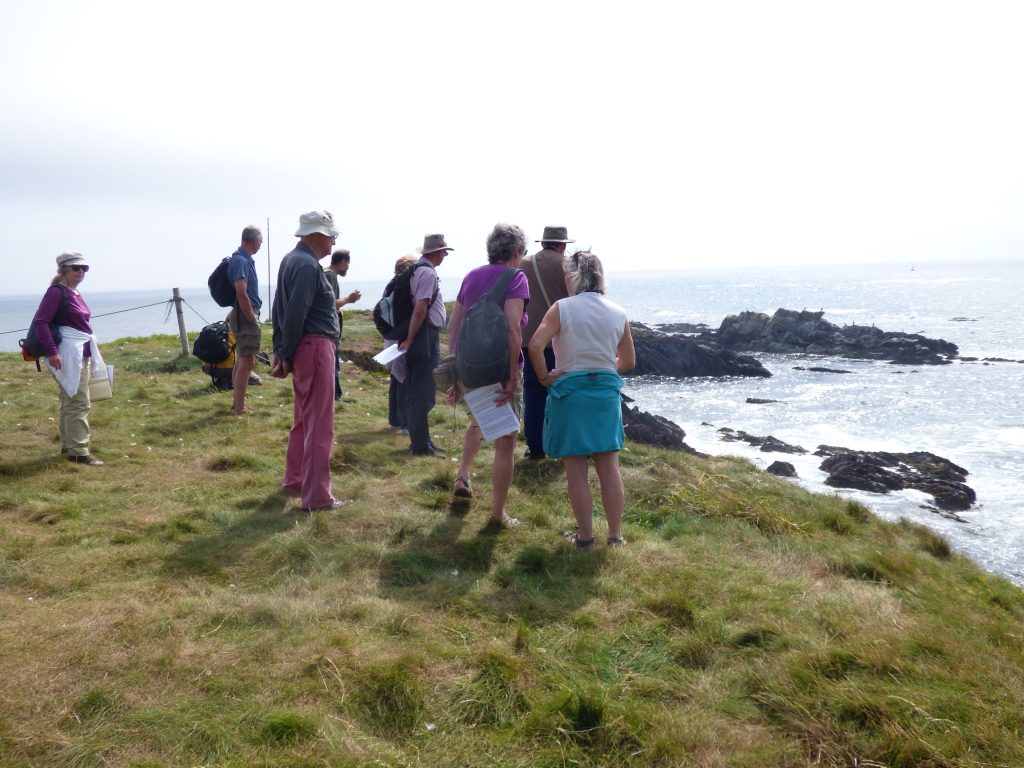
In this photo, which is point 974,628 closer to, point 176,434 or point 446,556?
point 446,556

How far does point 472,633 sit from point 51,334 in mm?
5724

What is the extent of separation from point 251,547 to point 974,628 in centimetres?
464

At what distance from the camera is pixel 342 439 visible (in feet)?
29.6

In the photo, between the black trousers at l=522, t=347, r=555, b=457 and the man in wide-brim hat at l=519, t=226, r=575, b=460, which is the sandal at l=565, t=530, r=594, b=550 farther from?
the black trousers at l=522, t=347, r=555, b=457

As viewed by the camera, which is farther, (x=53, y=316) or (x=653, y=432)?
(x=653, y=432)

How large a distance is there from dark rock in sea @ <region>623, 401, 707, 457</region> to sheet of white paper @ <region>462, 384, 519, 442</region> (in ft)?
40.2

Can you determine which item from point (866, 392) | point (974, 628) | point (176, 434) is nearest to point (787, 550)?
point (974, 628)

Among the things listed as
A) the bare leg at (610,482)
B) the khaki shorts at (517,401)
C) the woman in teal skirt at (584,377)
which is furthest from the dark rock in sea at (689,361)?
the woman in teal skirt at (584,377)

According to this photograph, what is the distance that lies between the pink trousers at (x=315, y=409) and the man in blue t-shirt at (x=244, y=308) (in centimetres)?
390

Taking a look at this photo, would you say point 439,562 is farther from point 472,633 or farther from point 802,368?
point 802,368

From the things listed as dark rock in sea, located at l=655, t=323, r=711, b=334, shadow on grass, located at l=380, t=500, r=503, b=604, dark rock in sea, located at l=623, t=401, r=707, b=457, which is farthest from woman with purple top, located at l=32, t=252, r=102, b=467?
dark rock in sea, located at l=655, t=323, r=711, b=334

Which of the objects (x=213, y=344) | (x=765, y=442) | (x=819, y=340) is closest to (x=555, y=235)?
(x=213, y=344)

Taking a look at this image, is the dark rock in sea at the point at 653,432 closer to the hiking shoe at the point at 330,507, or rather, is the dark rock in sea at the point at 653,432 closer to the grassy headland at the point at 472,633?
the grassy headland at the point at 472,633

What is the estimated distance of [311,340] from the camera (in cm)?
→ 616
